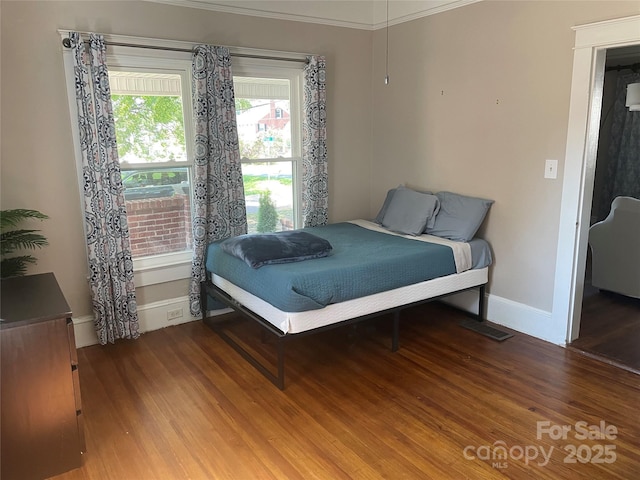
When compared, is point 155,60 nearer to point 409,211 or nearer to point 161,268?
point 161,268

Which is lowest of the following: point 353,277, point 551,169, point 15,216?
point 353,277

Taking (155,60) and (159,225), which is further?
(159,225)

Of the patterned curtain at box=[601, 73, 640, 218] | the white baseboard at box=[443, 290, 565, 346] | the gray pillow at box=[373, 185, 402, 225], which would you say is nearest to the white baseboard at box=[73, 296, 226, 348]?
the gray pillow at box=[373, 185, 402, 225]

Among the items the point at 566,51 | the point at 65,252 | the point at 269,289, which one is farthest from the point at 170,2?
the point at 566,51

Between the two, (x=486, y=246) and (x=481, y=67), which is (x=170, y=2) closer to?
(x=481, y=67)

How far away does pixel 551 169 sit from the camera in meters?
3.25

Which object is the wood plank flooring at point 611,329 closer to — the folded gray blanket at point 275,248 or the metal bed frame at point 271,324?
the metal bed frame at point 271,324

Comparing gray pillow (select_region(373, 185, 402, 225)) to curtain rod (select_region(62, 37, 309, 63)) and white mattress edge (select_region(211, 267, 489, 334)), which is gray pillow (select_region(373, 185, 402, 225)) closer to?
white mattress edge (select_region(211, 267, 489, 334))

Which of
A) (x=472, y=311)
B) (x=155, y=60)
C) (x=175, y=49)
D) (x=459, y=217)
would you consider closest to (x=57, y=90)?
(x=155, y=60)

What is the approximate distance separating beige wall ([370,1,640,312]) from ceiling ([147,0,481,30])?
84mm

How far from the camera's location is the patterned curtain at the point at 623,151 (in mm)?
6004

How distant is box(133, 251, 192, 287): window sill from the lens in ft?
11.7

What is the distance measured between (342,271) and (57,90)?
2114 millimetres

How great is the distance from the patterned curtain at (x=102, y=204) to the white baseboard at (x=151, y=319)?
0.11 meters
